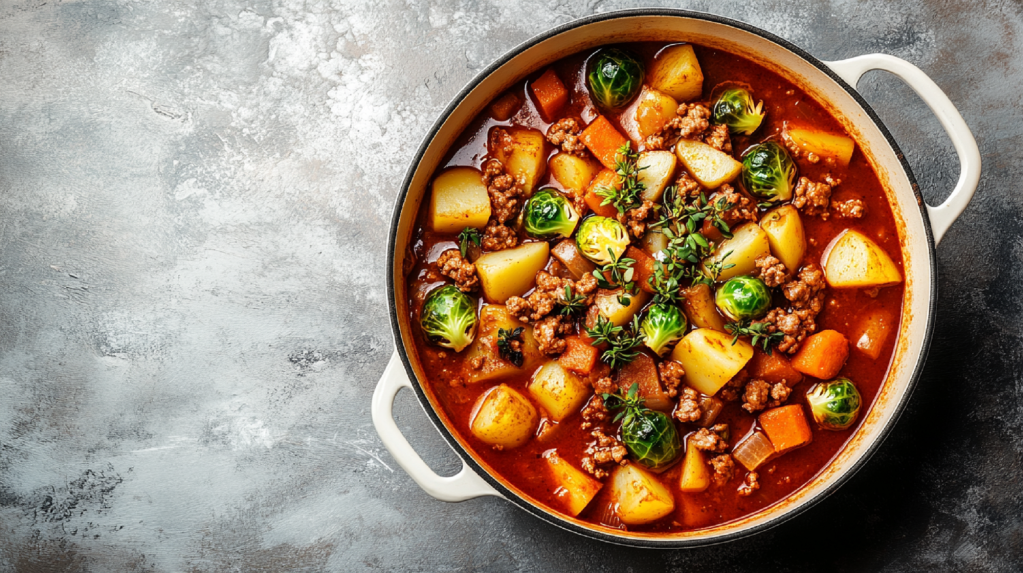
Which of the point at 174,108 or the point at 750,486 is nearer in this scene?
the point at 750,486

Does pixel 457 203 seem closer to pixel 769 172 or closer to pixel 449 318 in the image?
pixel 449 318

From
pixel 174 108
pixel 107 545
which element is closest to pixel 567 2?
pixel 174 108

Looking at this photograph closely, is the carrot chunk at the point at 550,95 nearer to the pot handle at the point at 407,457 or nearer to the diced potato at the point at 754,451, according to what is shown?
the pot handle at the point at 407,457

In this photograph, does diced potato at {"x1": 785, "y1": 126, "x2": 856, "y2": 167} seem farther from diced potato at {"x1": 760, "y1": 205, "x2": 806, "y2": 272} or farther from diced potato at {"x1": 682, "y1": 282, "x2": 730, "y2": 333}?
diced potato at {"x1": 682, "y1": 282, "x2": 730, "y2": 333}

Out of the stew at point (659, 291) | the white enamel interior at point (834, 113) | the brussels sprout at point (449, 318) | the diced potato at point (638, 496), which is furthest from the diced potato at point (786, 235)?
the brussels sprout at point (449, 318)

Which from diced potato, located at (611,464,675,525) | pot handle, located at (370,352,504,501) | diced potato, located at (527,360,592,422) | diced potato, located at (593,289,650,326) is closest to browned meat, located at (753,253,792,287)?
diced potato, located at (593,289,650,326)

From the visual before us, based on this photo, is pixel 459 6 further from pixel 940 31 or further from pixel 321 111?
pixel 940 31

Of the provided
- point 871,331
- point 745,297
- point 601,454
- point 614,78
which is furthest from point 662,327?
point 614,78

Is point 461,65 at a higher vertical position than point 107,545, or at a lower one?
higher
